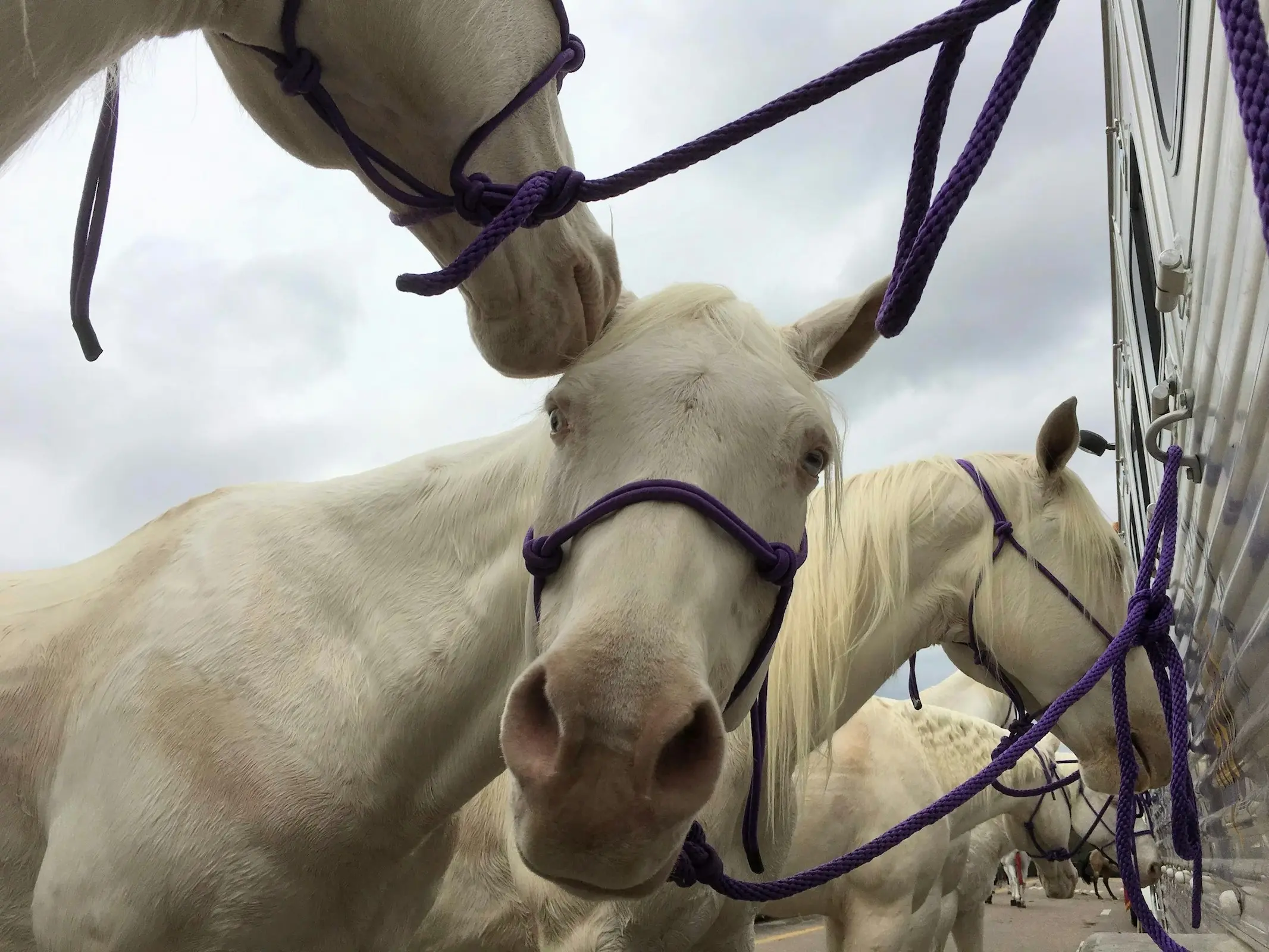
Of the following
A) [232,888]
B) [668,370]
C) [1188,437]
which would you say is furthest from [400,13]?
[1188,437]

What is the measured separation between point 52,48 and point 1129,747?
2.45 meters

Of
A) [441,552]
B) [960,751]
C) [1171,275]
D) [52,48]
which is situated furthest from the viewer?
[960,751]

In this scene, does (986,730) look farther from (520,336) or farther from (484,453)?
(520,336)

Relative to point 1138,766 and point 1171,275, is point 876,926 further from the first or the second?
point 1171,275

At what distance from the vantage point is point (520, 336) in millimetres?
1585

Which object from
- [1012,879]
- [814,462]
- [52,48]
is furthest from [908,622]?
[1012,879]

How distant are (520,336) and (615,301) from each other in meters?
0.23

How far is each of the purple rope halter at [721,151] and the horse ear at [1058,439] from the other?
196 centimetres

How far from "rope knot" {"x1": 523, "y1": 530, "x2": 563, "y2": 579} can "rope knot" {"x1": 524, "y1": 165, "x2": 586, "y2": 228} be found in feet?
1.70

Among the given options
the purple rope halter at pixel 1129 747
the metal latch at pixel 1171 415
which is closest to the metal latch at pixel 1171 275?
the metal latch at pixel 1171 415

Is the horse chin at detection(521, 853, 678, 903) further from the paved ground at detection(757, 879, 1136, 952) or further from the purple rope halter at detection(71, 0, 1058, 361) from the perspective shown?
the paved ground at detection(757, 879, 1136, 952)

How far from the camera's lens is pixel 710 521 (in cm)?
134

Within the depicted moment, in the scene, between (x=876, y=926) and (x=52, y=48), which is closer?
(x=52, y=48)

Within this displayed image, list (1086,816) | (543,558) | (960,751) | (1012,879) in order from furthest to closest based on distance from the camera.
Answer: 1. (1012,879)
2. (1086,816)
3. (960,751)
4. (543,558)
